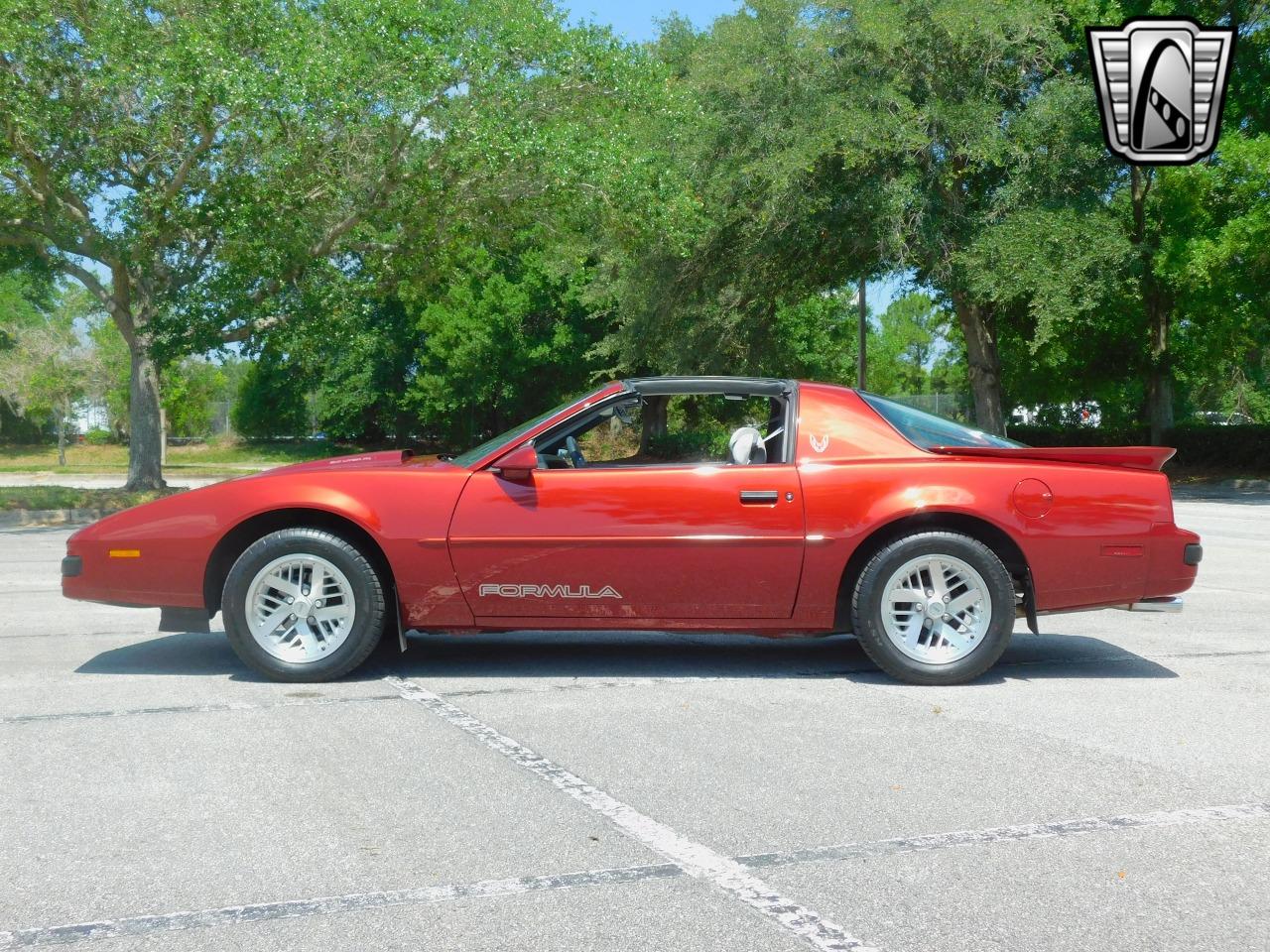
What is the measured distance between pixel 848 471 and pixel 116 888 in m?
3.84

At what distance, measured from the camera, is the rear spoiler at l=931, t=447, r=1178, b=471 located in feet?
21.0

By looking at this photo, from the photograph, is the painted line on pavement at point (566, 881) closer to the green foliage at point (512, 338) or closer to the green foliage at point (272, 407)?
the green foliage at point (512, 338)

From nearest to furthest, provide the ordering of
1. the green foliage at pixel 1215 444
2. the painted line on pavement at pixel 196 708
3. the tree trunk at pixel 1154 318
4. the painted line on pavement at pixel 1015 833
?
1. the painted line on pavement at pixel 1015 833
2. the painted line on pavement at pixel 196 708
3. the tree trunk at pixel 1154 318
4. the green foliage at pixel 1215 444

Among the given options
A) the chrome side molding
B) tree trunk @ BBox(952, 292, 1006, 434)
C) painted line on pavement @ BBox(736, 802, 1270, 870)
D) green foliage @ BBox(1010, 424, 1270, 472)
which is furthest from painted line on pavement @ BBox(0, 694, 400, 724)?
green foliage @ BBox(1010, 424, 1270, 472)

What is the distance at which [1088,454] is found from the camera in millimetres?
6488

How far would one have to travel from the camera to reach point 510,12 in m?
21.8

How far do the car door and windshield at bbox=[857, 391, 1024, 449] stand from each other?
0.69 m

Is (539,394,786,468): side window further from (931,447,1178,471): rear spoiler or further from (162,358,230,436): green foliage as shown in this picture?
(162,358,230,436): green foliage

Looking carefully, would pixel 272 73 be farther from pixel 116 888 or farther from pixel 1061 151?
pixel 116 888

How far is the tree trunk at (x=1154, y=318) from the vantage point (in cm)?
2941

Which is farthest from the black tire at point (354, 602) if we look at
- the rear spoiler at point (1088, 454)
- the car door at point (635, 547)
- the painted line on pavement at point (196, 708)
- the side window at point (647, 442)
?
the rear spoiler at point (1088, 454)

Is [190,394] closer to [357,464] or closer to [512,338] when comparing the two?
[512,338]

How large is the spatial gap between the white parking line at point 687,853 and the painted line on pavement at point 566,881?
0.08m

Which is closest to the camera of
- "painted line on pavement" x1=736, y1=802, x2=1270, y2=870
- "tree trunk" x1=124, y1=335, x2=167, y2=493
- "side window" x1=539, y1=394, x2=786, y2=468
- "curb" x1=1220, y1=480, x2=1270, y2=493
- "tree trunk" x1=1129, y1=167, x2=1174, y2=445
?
"painted line on pavement" x1=736, y1=802, x2=1270, y2=870
